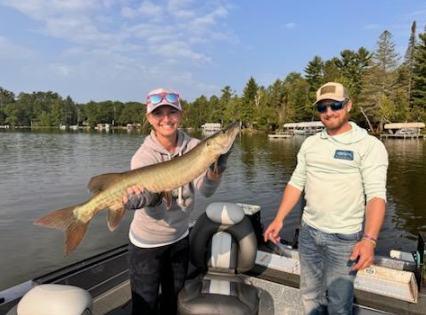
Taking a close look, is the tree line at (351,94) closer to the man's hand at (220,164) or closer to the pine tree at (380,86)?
the pine tree at (380,86)

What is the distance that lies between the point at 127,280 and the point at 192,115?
111 metres

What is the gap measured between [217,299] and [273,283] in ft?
4.96

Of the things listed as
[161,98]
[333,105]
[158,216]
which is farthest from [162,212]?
[333,105]

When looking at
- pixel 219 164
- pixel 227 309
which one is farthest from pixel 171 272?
pixel 219 164

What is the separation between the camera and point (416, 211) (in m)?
14.1

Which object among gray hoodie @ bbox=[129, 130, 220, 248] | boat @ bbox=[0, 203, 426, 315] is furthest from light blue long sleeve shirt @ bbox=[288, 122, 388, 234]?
boat @ bbox=[0, 203, 426, 315]

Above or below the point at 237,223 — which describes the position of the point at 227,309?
below

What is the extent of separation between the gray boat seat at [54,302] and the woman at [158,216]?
0.57 metres

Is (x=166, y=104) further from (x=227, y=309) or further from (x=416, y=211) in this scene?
(x=416, y=211)

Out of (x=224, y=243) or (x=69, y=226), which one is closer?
(x=69, y=226)

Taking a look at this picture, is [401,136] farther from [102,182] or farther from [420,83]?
[102,182]

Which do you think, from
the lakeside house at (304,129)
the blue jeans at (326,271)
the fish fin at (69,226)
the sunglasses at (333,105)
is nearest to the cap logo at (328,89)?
the sunglasses at (333,105)

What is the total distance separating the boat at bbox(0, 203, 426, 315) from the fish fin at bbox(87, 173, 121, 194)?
3.76ft

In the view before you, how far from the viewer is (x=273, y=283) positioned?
14.5ft
